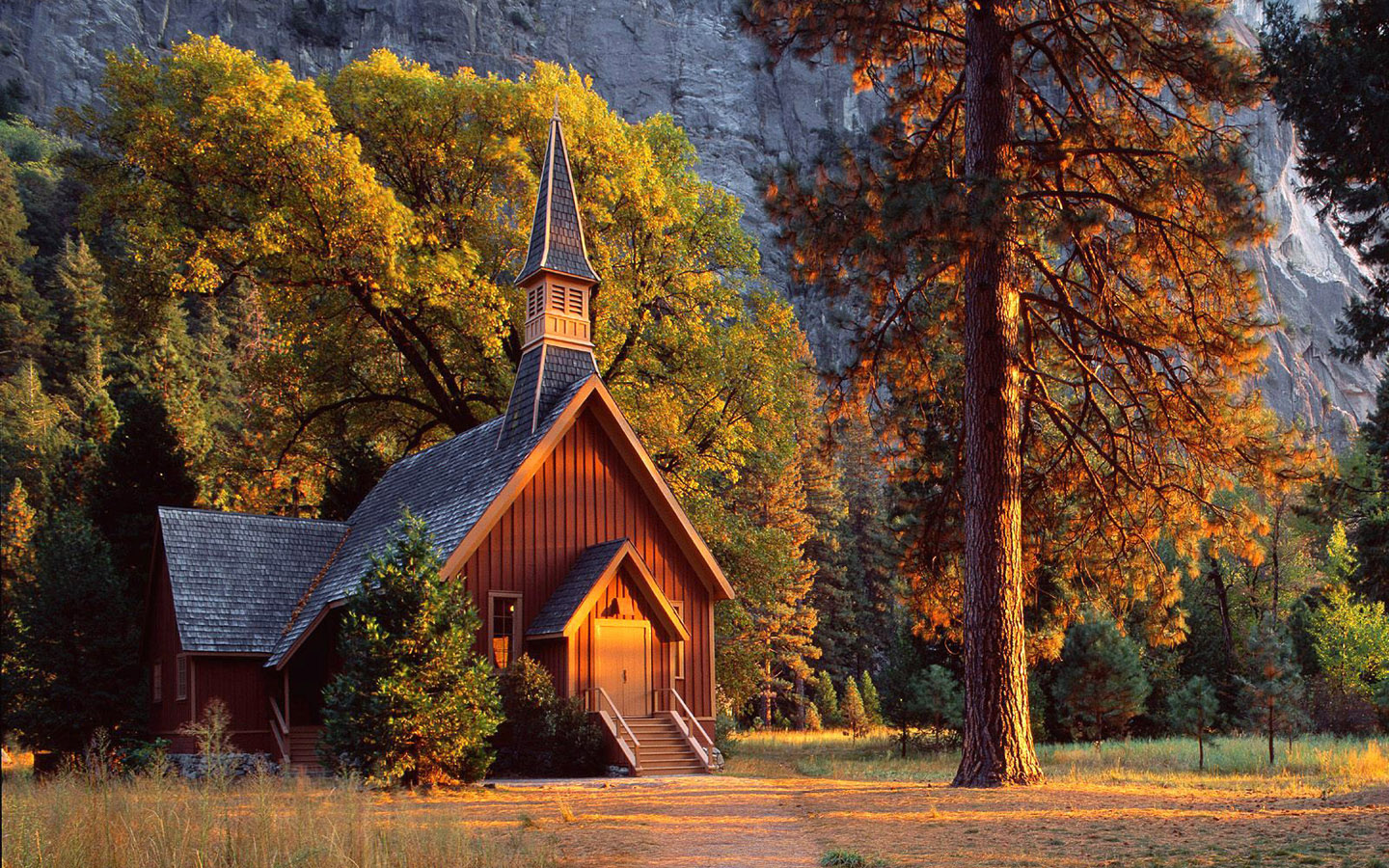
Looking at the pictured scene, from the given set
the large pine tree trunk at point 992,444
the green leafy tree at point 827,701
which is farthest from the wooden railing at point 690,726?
the green leafy tree at point 827,701

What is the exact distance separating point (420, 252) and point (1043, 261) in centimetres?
1654

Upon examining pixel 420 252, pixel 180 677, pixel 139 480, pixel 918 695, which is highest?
pixel 420 252

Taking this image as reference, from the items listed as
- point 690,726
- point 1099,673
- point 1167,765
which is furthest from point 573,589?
point 1099,673

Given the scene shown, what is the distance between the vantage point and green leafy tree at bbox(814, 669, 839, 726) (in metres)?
50.9

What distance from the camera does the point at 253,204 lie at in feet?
81.5

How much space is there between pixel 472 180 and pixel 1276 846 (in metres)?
25.3

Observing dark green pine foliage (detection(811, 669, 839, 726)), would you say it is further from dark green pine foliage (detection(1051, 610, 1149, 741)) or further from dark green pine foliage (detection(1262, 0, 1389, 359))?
dark green pine foliage (detection(1262, 0, 1389, 359))

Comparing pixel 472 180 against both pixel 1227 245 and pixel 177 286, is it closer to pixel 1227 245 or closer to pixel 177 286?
pixel 177 286

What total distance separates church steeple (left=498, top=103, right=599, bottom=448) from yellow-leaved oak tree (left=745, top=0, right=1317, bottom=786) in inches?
290

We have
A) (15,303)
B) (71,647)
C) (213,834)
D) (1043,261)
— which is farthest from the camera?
(15,303)

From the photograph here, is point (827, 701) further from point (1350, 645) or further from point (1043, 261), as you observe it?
point (1043, 261)

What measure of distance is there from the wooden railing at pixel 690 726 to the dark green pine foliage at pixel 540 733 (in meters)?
1.98

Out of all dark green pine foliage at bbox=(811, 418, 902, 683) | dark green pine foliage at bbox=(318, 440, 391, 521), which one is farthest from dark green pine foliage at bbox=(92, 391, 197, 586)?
dark green pine foliage at bbox=(811, 418, 902, 683)

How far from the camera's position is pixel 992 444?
14.2 m
